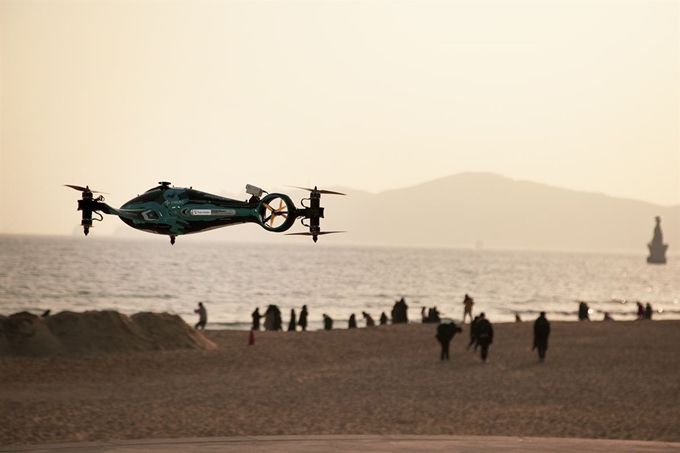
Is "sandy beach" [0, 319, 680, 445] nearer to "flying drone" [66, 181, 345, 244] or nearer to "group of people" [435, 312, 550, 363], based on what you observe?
"group of people" [435, 312, 550, 363]

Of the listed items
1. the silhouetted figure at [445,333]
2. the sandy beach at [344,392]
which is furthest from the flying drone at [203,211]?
the silhouetted figure at [445,333]

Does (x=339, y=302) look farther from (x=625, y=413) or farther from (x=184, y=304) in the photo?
(x=625, y=413)

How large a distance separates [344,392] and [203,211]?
28.0 m

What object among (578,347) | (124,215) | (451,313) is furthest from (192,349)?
(451,313)

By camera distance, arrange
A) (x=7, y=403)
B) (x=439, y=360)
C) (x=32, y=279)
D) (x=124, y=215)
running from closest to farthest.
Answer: (x=124, y=215) < (x=7, y=403) < (x=439, y=360) < (x=32, y=279)

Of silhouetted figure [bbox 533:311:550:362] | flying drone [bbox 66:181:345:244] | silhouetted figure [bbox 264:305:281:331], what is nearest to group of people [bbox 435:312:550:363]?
silhouetted figure [bbox 533:311:550:362]

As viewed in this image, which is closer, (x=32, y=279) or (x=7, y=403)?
(x=7, y=403)

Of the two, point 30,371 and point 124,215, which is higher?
point 124,215

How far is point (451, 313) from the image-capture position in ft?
377

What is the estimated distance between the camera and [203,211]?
4953 mm

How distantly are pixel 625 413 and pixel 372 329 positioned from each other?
108ft

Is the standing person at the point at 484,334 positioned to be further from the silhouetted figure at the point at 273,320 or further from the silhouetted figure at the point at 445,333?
the silhouetted figure at the point at 273,320

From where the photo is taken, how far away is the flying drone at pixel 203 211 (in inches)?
192

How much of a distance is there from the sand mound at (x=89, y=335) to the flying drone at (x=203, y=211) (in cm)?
3693
